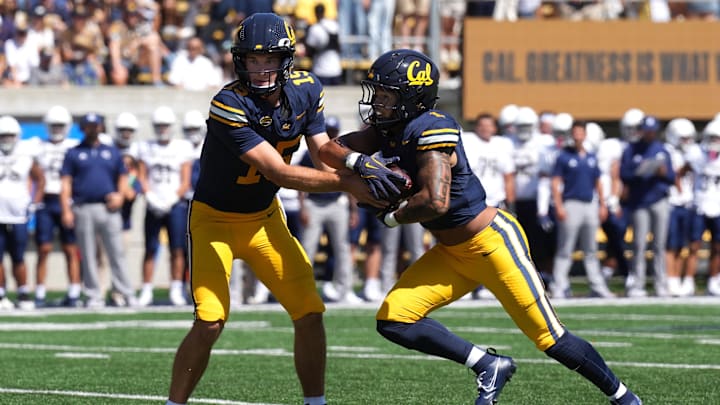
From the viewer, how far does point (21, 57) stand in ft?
55.6

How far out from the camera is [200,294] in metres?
5.81

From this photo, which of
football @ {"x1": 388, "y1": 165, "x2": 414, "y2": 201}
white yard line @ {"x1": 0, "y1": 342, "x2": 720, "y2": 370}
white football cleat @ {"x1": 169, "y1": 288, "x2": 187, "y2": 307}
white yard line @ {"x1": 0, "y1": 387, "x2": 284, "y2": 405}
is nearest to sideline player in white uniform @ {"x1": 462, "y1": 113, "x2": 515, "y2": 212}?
white football cleat @ {"x1": 169, "y1": 288, "x2": 187, "y2": 307}

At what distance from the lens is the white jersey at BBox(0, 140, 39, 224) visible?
12836mm

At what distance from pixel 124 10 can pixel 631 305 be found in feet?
27.8

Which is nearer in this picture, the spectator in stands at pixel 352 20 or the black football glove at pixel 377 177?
the black football glove at pixel 377 177

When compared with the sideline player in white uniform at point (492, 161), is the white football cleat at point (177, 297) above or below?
below

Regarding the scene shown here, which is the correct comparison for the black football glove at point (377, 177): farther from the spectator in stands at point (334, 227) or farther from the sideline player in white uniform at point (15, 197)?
the sideline player in white uniform at point (15, 197)

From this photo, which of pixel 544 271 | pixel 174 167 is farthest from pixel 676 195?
pixel 174 167

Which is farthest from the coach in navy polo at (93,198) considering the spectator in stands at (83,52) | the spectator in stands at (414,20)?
the spectator in stands at (414,20)

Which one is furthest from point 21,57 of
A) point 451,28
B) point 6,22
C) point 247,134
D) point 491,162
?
point 247,134

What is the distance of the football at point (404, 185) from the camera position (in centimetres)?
546

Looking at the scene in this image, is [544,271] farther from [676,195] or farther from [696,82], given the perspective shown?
[696,82]

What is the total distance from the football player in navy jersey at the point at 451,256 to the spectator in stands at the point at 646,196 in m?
7.79

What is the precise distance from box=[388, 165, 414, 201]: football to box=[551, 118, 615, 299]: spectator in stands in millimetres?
7825
